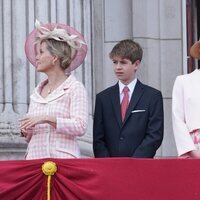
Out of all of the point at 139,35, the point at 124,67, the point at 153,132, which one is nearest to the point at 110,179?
the point at 153,132

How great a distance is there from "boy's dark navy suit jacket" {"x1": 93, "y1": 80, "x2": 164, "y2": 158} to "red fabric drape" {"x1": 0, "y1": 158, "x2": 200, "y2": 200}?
1.73 feet

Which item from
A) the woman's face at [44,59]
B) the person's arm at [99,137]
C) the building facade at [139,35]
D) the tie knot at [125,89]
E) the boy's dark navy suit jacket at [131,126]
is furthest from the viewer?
the building facade at [139,35]

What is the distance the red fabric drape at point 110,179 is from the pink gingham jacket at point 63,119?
0.84 ft

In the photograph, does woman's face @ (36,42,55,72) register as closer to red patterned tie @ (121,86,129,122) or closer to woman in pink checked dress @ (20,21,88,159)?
woman in pink checked dress @ (20,21,88,159)

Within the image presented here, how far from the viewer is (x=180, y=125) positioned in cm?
890

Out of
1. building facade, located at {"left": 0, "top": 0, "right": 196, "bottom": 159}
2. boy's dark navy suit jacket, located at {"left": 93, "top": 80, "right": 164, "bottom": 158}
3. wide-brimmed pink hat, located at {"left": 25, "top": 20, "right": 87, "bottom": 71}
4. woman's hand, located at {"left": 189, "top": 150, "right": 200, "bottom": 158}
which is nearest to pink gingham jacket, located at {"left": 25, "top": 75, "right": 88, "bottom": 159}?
wide-brimmed pink hat, located at {"left": 25, "top": 20, "right": 87, "bottom": 71}

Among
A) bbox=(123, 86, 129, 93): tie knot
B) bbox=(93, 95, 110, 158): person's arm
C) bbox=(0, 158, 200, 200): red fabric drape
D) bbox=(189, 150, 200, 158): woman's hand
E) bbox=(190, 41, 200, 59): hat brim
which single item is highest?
bbox=(190, 41, 200, 59): hat brim

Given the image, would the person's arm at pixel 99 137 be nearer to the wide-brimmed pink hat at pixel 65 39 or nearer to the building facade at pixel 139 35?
the wide-brimmed pink hat at pixel 65 39

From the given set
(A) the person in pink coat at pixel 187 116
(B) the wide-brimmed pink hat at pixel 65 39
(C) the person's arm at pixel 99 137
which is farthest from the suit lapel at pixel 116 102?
(A) the person in pink coat at pixel 187 116

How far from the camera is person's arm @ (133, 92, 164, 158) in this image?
9.09 metres

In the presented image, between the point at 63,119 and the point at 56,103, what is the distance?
0.21 metres

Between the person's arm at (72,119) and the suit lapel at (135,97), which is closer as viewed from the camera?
the person's arm at (72,119)

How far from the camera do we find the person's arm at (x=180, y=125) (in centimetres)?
883

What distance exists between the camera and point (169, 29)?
1242cm
